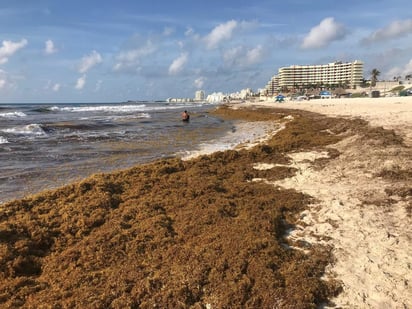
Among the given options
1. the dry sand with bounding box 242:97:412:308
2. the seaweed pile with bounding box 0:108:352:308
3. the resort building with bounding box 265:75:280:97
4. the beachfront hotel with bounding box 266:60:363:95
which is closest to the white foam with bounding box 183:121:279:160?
the dry sand with bounding box 242:97:412:308

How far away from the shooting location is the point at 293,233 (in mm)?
5031

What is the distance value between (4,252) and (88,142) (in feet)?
46.3

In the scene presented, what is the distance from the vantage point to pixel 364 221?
5184 millimetres

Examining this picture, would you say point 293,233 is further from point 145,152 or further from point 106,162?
point 145,152

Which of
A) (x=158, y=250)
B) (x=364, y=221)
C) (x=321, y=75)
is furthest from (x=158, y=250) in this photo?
(x=321, y=75)

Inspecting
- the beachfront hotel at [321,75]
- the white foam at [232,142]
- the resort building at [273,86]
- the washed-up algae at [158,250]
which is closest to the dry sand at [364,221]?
the washed-up algae at [158,250]

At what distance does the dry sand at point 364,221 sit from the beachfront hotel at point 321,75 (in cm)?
13154

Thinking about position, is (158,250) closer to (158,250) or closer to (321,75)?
(158,250)

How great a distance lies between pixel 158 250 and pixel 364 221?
10.6ft

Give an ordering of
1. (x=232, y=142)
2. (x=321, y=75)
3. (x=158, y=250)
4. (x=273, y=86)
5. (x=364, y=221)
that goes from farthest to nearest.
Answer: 1. (x=273, y=86)
2. (x=321, y=75)
3. (x=232, y=142)
4. (x=364, y=221)
5. (x=158, y=250)

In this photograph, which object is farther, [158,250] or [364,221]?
[364,221]

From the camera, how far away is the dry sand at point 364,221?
145 inches

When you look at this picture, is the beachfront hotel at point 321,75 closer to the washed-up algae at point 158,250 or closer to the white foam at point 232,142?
the white foam at point 232,142

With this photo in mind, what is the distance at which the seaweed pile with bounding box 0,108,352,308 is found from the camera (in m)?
3.49
